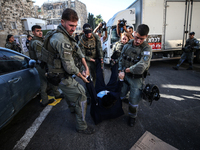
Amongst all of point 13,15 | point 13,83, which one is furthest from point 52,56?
point 13,15

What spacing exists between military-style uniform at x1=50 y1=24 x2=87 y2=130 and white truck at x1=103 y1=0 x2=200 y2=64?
4.36m

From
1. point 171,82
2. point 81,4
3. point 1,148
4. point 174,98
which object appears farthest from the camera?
point 81,4

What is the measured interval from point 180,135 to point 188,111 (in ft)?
3.04

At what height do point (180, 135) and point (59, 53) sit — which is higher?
point (59, 53)

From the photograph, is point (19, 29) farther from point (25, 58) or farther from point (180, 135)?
point (180, 135)

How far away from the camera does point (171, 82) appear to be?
14.2 feet

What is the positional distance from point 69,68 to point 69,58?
5.8 inches

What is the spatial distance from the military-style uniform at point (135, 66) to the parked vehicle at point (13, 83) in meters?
2.19

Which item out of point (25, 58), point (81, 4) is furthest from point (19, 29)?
point (81, 4)

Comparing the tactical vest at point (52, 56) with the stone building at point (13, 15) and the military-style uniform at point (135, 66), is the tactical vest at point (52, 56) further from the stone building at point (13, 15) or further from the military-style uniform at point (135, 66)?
the stone building at point (13, 15)

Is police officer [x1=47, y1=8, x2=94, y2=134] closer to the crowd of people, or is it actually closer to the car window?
the crowd of people

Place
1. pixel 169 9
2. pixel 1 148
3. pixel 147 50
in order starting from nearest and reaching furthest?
1. pixel 1 148
2. pixel 147 50
3. pixel 169 9

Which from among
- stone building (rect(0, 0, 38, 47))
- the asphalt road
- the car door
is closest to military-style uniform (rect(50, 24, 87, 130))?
the asphalt road

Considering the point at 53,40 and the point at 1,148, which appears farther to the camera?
the point at 1,148
